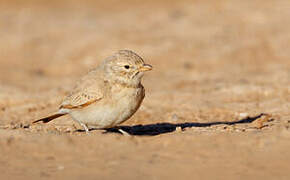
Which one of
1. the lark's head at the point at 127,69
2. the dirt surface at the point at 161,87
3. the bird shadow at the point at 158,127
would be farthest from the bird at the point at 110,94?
the bird shadow at the point at 158,127

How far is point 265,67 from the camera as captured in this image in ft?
44.4

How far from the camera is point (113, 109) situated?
7305mm

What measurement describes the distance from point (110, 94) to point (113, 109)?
23cm

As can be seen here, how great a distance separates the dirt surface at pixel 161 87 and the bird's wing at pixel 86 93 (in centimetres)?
44

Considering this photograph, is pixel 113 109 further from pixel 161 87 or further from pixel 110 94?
pixel 161 87

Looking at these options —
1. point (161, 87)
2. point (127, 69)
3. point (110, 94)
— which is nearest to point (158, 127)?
point (127, 69)

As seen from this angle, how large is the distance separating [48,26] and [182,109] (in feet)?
29.9

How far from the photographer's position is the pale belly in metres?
7.32

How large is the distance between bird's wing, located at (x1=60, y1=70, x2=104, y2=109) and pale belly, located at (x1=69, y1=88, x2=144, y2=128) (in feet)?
0.29

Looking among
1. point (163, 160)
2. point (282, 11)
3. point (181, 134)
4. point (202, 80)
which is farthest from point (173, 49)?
point (163, 160)

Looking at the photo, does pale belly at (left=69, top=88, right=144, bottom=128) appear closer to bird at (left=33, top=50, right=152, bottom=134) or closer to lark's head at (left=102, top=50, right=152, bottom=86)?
bird at (left=33, top=50, right=152, bottom=134)

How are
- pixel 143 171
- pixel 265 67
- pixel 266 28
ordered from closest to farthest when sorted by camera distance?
pixel 143 171
pixel 265 67
pixel 266 28

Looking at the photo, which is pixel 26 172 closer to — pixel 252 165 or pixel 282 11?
pixel 252 165

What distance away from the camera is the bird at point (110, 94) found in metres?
7.35
